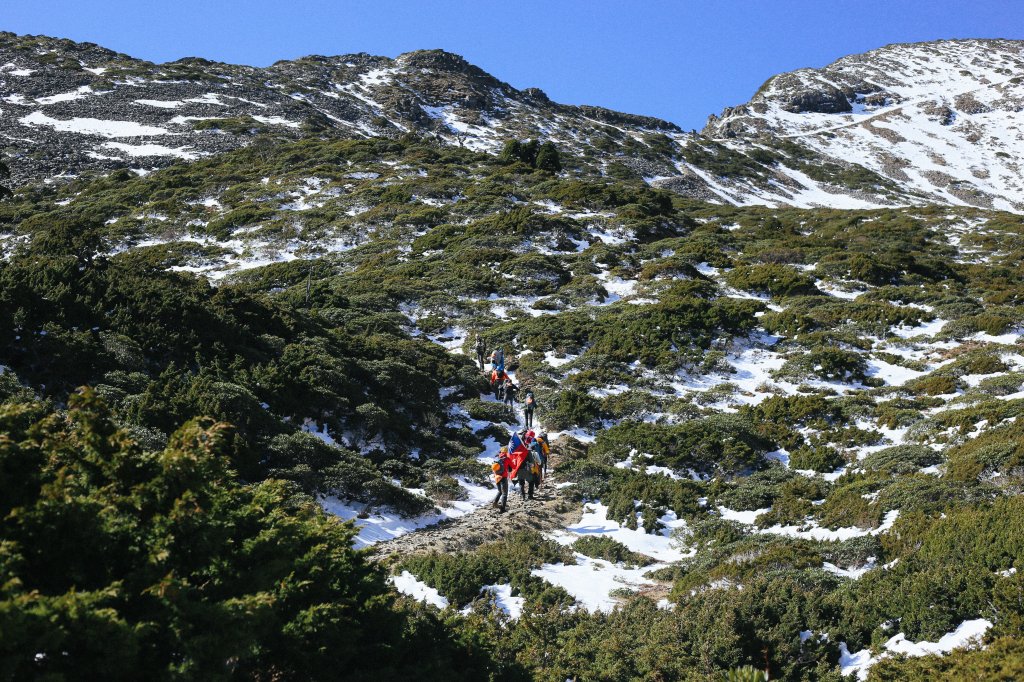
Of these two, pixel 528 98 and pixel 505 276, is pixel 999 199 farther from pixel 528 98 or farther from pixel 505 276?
pixel 505 276

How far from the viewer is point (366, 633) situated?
5.63 meters

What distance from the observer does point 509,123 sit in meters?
81.1

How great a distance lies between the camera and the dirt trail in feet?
31.8

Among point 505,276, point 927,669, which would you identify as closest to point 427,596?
point 927,669

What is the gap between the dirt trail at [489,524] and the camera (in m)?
9.69

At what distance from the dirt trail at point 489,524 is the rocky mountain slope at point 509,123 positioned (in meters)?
49.8

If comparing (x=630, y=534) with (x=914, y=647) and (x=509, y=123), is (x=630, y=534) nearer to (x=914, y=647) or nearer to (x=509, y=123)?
(x=914, y=647)

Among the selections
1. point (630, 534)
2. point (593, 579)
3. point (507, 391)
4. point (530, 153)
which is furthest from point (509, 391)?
point (530, 153)

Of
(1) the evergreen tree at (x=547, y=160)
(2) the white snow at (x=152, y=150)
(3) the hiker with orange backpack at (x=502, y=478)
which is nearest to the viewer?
(3) the hiker with orange backpack at (x=502, y=478)

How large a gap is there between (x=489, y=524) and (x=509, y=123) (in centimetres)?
7664

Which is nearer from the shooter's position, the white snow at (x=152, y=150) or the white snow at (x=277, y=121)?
the white snow at (x=152, y=150)

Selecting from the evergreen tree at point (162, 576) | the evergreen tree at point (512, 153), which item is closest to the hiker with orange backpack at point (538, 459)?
the evergreen tree at point (162, 576)

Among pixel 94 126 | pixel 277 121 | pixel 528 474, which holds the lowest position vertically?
pixel 528 474

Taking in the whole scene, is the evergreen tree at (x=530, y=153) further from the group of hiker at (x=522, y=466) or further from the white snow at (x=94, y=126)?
the group of hiker at (x=522, y=466)
